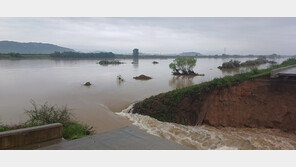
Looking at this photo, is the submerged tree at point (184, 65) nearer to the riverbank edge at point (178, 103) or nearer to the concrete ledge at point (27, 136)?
the riverbank edge at point (178, 103)

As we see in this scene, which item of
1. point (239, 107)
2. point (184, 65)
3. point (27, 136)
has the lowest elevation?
point (239, 107)

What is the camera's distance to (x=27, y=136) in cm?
527

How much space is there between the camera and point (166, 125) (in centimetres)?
1203

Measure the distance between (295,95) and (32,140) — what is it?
575 inches

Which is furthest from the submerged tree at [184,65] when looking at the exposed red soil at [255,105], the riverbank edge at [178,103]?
the riverbank edge at [178,103]

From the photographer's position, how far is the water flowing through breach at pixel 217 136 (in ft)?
33.1

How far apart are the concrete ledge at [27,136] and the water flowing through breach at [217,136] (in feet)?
19.8

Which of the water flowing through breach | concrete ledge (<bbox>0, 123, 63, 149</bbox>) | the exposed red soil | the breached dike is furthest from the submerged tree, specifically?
concrete ledge (<bbox>0, 123, 63, 149</bbox>)

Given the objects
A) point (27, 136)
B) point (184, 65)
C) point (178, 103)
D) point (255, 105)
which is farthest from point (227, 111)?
point (184, 65)

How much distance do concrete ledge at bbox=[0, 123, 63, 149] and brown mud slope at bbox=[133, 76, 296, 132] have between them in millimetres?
7998

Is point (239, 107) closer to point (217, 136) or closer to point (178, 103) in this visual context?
point (217, 136)

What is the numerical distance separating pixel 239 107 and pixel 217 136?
12.6ft

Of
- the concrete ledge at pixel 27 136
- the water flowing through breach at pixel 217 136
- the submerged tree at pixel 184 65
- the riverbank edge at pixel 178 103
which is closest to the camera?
the concrete ledge at pixel 27 136

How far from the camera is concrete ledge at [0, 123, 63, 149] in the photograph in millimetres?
5051
